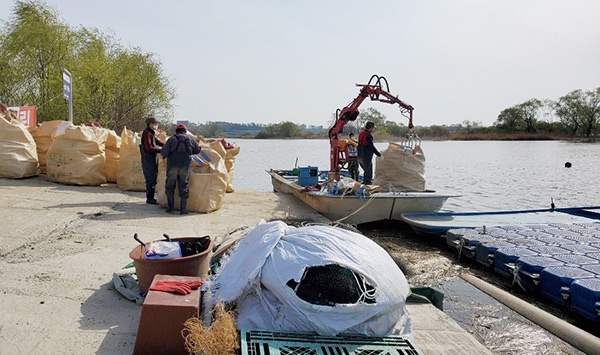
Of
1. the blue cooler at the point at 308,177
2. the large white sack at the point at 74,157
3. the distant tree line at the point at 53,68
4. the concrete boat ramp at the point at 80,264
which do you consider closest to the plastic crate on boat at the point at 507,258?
the concrete boat ramp at the point at 80,264

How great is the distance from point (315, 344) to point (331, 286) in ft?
1.31

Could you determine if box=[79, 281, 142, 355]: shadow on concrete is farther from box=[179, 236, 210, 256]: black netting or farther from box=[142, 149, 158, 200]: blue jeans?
box=[142, 149, 158, 200]: blue jeans

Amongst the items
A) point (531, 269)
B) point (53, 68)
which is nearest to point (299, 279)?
point (531, 269)

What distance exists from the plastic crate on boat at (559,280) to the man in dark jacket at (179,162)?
16.4 feet

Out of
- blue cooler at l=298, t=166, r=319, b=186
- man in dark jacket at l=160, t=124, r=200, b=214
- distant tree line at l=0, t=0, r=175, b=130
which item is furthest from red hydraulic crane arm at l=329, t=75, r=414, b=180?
distant tree line at l=0, t=0, r=175, b=130

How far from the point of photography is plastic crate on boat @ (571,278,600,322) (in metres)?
4.41

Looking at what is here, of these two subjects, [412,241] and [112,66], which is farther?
[112,66]

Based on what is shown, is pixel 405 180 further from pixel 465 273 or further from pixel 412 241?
pixel 465 273

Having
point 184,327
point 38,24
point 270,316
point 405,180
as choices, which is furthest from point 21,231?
point 38,24

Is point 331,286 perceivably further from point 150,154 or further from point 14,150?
point 14,150

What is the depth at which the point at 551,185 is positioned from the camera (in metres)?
20.3

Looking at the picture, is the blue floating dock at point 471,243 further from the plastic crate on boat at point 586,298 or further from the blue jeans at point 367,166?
the blue jeans at point 367,166

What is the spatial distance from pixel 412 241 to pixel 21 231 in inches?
233

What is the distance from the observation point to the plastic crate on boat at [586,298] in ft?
14.5
